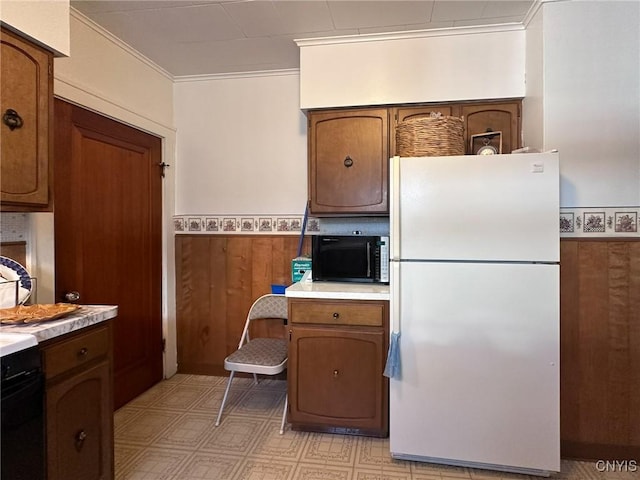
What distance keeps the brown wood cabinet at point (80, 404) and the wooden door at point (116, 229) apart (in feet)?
2.37

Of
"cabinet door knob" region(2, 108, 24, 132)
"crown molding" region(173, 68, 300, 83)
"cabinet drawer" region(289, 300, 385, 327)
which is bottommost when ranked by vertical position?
"cabinet drawer" region(289, 300, 385, 327)

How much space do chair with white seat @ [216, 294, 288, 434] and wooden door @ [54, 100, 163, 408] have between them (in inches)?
26.2

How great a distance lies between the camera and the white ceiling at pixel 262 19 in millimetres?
2031

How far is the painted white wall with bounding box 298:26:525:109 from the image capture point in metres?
2.27

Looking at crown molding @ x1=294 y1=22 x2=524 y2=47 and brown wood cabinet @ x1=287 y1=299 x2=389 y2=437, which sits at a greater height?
crown molding @ x1=294 y1=22 x2=524 y2=47

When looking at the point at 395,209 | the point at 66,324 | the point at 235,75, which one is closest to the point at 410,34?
the point at 395,209

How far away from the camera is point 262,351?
8.17 feet

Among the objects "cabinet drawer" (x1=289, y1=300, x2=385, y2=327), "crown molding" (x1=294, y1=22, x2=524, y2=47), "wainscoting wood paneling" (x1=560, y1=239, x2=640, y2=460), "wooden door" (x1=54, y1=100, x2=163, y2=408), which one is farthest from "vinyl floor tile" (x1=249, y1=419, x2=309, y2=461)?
"crown molding" (x1=294, y1=22, x2=524, y2=47)

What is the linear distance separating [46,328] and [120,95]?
5.61ft

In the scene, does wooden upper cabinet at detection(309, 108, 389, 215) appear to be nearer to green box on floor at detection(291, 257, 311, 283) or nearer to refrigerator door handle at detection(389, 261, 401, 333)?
green box on floor at detection(291, 257, 311, 283)

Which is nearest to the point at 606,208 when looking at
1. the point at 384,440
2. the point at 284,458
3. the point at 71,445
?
the point at 384,440

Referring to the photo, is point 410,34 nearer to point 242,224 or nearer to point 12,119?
point 242,224

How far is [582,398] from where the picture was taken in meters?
2.02

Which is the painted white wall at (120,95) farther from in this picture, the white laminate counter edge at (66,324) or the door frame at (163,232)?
the white laminate counter edge at (66,324)
